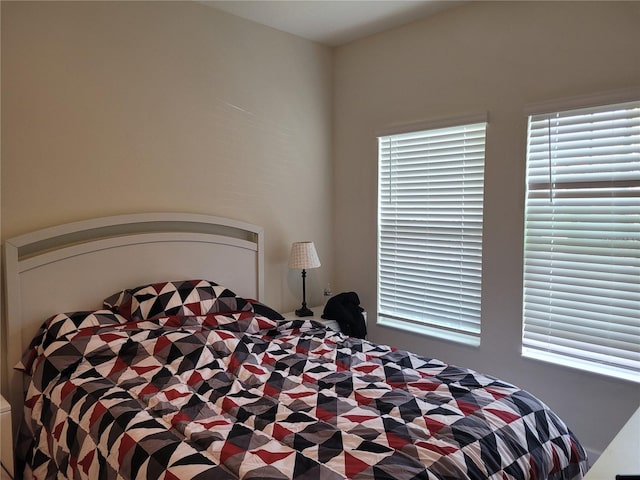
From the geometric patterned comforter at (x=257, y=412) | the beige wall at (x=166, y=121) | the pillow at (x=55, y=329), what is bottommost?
the geometric patterned comforter at (x=257, y=412)

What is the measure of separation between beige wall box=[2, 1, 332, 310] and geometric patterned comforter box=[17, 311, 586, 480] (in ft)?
2.50

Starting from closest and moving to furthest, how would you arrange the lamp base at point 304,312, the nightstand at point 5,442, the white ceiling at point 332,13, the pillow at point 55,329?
the nightstand at point 5,442 → the pillow at point 55,329 → the white ceiling at point 332,13 → the lamp base at point 304,312

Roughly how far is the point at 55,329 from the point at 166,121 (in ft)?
4.42

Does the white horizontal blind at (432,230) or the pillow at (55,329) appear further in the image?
the white horizontal blind at (432,230)

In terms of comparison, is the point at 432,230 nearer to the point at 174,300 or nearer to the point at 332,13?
the point at 332,13

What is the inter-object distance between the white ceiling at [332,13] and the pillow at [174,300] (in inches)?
70.4

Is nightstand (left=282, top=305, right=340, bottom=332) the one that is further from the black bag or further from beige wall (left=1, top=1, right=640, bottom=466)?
beige wall (left=1, top=1, right=640, bottom=466)

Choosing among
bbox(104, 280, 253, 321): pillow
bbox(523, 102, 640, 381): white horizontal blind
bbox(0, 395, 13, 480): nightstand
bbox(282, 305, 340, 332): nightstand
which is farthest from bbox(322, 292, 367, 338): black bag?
bbox(0, 395, 13, 480): nightstand

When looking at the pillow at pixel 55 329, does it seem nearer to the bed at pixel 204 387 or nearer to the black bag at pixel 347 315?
the bed at pixel 204 387

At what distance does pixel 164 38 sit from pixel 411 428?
2546 mm

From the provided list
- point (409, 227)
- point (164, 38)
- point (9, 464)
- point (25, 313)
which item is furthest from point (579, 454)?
point (164, 38)

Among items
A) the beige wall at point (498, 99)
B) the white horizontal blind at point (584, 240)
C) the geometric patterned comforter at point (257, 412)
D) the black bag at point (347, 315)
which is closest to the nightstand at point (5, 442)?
the geometric patterned comforter at point (257, 412)

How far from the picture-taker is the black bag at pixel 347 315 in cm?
326

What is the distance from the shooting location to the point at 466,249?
9.95 ft
